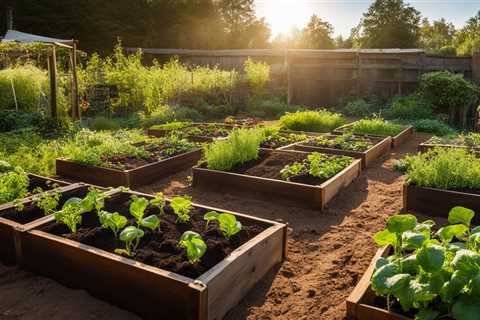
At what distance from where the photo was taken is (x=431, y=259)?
6.08 ft

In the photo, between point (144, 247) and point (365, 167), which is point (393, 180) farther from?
point (144, 247)

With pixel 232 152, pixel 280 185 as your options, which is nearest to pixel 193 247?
pixel 280 185

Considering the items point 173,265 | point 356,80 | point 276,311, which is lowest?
point 276,311

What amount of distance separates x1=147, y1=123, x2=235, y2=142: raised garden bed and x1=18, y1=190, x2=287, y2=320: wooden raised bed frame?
15.1 feet

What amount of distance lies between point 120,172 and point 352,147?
3364 mm

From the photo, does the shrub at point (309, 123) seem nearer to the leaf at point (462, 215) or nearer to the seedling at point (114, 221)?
the seedling at point (114, 221)

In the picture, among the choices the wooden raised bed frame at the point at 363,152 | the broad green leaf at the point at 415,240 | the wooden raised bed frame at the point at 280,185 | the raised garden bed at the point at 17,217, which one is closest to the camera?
the broad green leaf at the point at 415,240

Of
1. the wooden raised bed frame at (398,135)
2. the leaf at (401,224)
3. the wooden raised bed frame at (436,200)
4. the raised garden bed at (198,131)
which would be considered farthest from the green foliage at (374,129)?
the leaf at (401,224)

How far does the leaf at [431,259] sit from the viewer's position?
1843mm

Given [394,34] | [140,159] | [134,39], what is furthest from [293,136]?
[394,34]

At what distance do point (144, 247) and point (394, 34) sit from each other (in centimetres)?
3291

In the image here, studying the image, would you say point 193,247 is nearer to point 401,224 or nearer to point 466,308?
point 401,224

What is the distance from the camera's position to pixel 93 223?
130 inches

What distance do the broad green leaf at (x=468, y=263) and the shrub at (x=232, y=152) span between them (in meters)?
3.55
